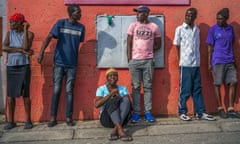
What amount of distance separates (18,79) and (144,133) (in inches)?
82.8

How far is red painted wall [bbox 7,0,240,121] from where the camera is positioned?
6.20 metres

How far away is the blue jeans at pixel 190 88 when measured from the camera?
621 cm

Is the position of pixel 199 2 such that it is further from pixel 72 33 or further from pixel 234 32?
pixel 72 33

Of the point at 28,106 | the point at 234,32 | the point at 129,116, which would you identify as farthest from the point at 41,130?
the point at 234,32

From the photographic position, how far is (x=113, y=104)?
5.55 meters

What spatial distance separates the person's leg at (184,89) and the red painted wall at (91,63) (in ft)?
0.58

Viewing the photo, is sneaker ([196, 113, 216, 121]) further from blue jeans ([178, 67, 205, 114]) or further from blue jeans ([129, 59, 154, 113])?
blue jeans ([129, 59, 154, 113])

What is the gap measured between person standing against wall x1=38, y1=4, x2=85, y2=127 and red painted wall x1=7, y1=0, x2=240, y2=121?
285 mm

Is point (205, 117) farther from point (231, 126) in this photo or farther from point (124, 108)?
point (124, 108)

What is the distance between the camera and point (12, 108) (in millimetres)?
5953

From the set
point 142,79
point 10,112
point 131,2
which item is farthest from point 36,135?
point 131,2

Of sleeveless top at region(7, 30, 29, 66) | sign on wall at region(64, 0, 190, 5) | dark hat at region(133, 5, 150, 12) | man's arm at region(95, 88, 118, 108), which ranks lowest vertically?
man's arm at region(95, 88, 118, 108)

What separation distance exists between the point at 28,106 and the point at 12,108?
0.25m

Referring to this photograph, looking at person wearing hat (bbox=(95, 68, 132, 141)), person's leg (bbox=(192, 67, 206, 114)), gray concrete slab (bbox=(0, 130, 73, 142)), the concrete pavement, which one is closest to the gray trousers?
person wearing hat (bbox=(95, 68, 132, 141))
